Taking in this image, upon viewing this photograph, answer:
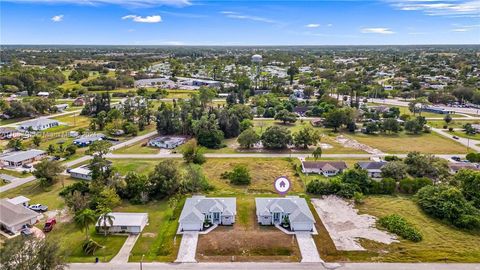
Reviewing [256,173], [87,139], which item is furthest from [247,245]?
[87,139]

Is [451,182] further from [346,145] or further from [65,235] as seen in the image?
[65,235]

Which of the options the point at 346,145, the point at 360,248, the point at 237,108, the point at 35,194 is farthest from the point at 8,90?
the point at 360,248

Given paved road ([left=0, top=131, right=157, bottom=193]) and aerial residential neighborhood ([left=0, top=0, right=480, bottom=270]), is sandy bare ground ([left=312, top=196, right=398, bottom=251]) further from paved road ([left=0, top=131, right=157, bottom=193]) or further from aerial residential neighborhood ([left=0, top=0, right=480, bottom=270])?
paved road ([left=0, top=131, right=157, bottom=193])

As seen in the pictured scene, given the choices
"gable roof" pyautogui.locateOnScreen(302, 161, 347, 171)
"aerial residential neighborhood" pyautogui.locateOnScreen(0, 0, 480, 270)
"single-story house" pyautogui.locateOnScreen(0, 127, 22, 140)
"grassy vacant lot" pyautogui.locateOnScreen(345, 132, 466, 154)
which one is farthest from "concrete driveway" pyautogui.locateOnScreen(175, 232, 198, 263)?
"single-story house" pyautogui.locateOnScreen(0, 127, 22, 140)

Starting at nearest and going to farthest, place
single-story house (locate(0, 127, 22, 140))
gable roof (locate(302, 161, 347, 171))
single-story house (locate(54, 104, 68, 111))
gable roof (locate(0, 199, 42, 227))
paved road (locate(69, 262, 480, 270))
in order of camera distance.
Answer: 1. paved road (locate(69, 262, 480, 270))
2. gable roof (locate(0, 199, 42, 227))
3. gable roof (locate(302, 161, 347, 171))
4. single-story house (locate(0, 127, 22, 140))
5. single-story house (locate(54, 104, 68, 111))

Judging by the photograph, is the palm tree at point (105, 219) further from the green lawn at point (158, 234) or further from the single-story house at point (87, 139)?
the single-story house at point (87, 139)

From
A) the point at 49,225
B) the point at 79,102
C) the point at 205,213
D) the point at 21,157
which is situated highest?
the point at 79,102

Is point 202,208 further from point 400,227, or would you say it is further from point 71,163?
point 71,163
